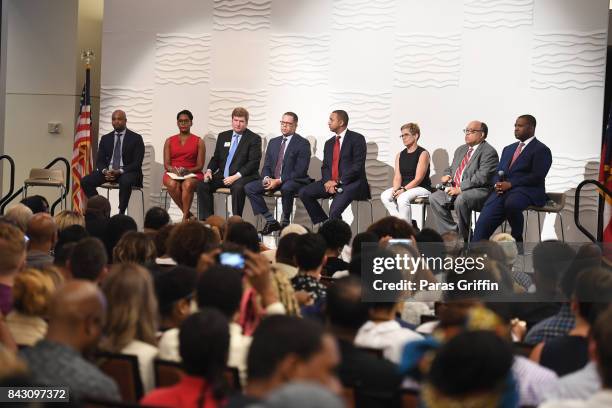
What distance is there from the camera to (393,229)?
5.70 meters

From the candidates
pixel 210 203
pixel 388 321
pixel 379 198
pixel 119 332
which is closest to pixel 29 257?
pixel 119 332

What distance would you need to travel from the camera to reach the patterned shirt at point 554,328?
3615 millimetres

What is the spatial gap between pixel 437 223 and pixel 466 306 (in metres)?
6.26

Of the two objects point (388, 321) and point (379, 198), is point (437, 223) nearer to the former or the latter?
point (379, 198)

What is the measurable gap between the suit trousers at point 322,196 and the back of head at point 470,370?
281 inches

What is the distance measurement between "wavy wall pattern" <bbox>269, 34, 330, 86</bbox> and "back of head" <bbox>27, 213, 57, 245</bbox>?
5.60m

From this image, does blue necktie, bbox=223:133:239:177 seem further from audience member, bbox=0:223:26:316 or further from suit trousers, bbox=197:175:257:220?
audience member, bbox=0:223:26:316

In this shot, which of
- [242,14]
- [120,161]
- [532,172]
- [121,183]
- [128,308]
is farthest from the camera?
[242,14]

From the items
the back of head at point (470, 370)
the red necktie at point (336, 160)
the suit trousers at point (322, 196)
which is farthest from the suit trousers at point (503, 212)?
the back of head at point (470, 370)

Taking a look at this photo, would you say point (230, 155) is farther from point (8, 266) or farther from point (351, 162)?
point (8, 266)

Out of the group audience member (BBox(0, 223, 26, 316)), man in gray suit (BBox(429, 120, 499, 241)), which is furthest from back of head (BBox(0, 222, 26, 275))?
man in gray suit (BBox(429, 120, 499, 241))

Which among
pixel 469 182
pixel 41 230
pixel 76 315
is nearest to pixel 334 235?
pixel 41 230

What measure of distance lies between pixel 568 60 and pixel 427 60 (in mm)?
1447

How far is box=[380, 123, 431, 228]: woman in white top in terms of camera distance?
916cm
